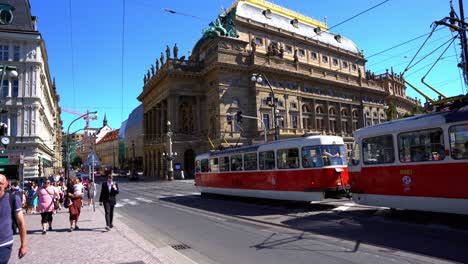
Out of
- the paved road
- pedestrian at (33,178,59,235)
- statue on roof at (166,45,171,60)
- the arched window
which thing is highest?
statue on roof at (166,45,171,60)

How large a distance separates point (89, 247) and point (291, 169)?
8.78 m

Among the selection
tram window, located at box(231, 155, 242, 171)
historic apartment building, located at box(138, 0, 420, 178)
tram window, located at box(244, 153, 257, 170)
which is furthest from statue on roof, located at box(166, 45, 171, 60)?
tram window, located at box(244, 153, 257, 170)

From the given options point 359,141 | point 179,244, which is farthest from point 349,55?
point 179,244

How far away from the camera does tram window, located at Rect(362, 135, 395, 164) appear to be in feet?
36.4

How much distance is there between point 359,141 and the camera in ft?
40.7

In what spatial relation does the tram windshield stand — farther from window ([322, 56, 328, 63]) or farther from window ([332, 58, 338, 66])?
window ([332, 58, 338, 66])

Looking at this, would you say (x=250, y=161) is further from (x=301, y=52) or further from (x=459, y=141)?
(x=301, y=52)

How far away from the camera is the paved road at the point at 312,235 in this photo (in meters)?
7.19

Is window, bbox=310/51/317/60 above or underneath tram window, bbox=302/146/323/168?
above

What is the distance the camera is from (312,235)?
9305mm

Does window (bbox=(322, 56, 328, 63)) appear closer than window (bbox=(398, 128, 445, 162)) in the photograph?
No

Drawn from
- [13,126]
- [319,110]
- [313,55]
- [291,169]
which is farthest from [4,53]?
[313,55]

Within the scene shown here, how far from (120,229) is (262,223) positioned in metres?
4.51

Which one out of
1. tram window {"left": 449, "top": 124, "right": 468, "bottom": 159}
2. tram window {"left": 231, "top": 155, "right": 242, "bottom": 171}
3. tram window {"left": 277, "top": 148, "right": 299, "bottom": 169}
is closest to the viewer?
tram window {"left": 449, "top": 124, "right": 468, "bottom": 159}
